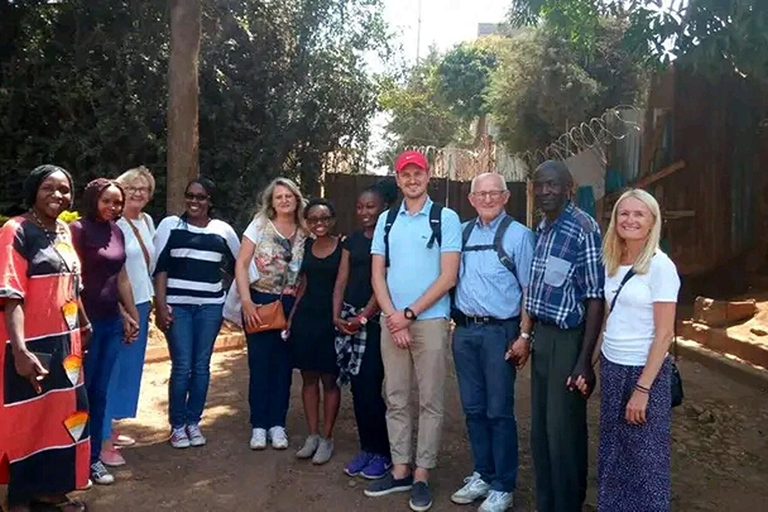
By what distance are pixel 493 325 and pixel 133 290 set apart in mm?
2279

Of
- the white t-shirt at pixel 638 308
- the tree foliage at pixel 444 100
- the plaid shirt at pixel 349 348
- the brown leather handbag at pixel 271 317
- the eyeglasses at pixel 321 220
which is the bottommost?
the plaid shirt at pixel 349 348

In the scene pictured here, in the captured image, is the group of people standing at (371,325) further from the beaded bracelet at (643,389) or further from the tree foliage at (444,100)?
the tree foliage at (444,100)

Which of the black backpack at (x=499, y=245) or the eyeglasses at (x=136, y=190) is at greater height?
the eyeglasses at (x=136, y=190)

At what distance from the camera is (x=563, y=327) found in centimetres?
361

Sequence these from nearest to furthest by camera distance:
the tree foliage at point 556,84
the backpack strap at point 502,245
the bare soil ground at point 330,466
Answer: the backpack strap at point 502,245 → the bare soil ground at point 330,466 → the tree foliage at point 556,84

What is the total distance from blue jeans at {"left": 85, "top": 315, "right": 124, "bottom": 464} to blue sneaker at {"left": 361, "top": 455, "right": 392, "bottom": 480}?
1.59 meters

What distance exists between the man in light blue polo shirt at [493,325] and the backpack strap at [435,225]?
0.47 feet

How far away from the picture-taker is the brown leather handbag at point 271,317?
4910 millimetres

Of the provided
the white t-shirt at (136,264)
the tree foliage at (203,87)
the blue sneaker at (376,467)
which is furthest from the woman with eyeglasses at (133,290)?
the tree foliage at (203,87)

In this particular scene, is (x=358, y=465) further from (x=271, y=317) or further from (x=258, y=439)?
(x=271, y=317)

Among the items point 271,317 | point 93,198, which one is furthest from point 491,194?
point 93,198

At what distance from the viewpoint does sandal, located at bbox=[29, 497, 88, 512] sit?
405 centimetres

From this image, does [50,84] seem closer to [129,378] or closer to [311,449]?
[129,378]

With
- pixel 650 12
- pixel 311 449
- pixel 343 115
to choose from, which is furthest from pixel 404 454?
pixel 343 115
